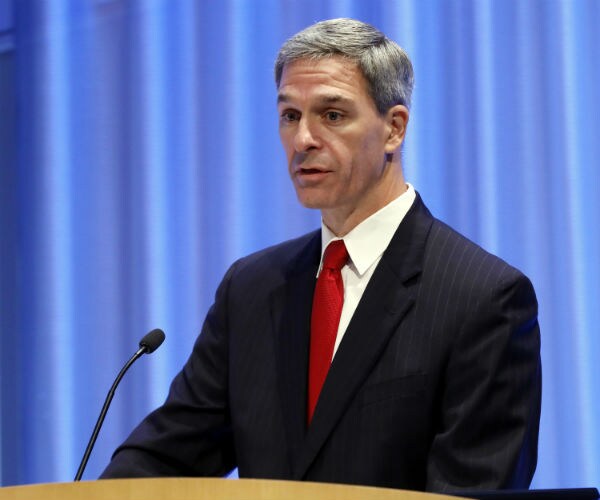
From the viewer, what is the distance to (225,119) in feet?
10.7

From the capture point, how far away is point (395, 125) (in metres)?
2.25

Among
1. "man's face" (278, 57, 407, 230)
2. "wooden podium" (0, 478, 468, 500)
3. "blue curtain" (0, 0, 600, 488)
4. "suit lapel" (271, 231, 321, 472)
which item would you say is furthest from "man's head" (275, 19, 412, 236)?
"wooden podium" (0, 478, 468, 500)

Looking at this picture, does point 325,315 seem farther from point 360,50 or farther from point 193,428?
point 360,50

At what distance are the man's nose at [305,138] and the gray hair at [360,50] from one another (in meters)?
0.15

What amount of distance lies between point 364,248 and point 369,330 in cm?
19

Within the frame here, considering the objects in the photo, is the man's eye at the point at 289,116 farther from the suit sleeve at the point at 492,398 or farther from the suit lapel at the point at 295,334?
the suit sleeve at the point at 492,398

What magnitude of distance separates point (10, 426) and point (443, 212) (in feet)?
5.33

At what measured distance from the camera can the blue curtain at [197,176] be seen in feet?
9.43

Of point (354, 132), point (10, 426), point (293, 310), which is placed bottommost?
point (10, 426)

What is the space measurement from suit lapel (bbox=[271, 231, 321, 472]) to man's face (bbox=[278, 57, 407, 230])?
133 mm

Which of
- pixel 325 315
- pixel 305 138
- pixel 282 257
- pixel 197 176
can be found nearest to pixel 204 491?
pixel 325 315

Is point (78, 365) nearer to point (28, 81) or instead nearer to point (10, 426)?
point (10, 426)

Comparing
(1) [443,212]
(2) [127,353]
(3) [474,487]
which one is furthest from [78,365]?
(3) [474,487]

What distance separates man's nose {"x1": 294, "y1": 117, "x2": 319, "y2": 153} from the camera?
6.95ft
